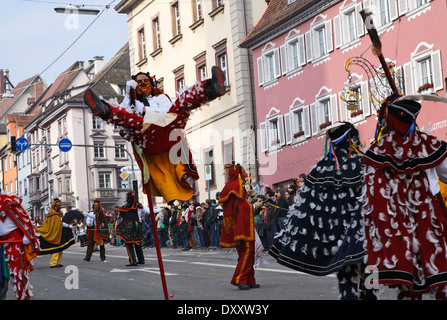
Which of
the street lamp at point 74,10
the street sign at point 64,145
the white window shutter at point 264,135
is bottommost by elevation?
the white window shutter at point 264,135

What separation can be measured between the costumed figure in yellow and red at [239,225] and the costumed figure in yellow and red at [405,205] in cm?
526

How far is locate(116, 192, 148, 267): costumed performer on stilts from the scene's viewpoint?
67.1 feet

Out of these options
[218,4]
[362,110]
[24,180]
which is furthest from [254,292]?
[24,180]

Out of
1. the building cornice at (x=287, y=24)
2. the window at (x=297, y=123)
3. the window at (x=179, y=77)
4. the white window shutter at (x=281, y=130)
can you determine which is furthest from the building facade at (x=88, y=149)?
the window at (x=297, y=123)

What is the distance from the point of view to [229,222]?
13.4 m

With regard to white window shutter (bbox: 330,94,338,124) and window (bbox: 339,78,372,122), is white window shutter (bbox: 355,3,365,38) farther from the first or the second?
white window shutter (bbox: 330,94,338,124)

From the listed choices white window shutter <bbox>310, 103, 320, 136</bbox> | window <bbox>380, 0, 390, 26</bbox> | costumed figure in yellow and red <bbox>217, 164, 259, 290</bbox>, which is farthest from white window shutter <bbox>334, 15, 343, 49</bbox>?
costumed figure in yellow and red <bbox>217, 164, 259, 290</bbox>

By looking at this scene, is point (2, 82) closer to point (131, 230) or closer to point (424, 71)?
point (424, 71)

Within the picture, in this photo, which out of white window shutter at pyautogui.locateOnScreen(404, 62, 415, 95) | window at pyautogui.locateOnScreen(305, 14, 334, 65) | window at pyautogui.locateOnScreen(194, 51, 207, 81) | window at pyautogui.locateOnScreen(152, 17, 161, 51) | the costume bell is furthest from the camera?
window at pyautogui.locateOnScreen(152, 17, 161, 51)

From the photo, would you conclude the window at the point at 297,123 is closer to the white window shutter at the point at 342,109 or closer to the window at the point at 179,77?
the white window shutter at the point at 342,109

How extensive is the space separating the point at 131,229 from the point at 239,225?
7906 mm

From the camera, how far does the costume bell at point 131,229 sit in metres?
20.5

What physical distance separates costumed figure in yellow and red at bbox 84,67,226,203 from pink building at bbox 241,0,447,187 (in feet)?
57.1

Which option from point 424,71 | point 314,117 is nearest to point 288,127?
point 314,117
